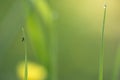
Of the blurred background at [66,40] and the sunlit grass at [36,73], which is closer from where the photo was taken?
the sunlit grass at [36,73]

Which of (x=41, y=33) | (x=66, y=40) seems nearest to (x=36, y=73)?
(x=41, y=33)

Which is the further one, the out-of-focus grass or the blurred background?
the blurred background

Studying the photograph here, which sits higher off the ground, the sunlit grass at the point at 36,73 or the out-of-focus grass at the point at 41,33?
the out-of-focus grass at the point at 41,33

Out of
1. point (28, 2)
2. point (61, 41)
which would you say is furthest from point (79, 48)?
point (28, 2)

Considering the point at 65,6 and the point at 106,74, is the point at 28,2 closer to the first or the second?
the point at 106,74

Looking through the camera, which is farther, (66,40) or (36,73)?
(66,40)

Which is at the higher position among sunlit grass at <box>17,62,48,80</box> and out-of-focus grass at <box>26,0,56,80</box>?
out-of-focus grass at <box>26,0,56,80</box>

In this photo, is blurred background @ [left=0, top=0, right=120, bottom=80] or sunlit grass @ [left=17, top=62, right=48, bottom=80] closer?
sunlit grass @ [left=17, top=62, right=48, bottom=80]

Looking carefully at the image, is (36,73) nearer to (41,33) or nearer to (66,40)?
(41,33)
